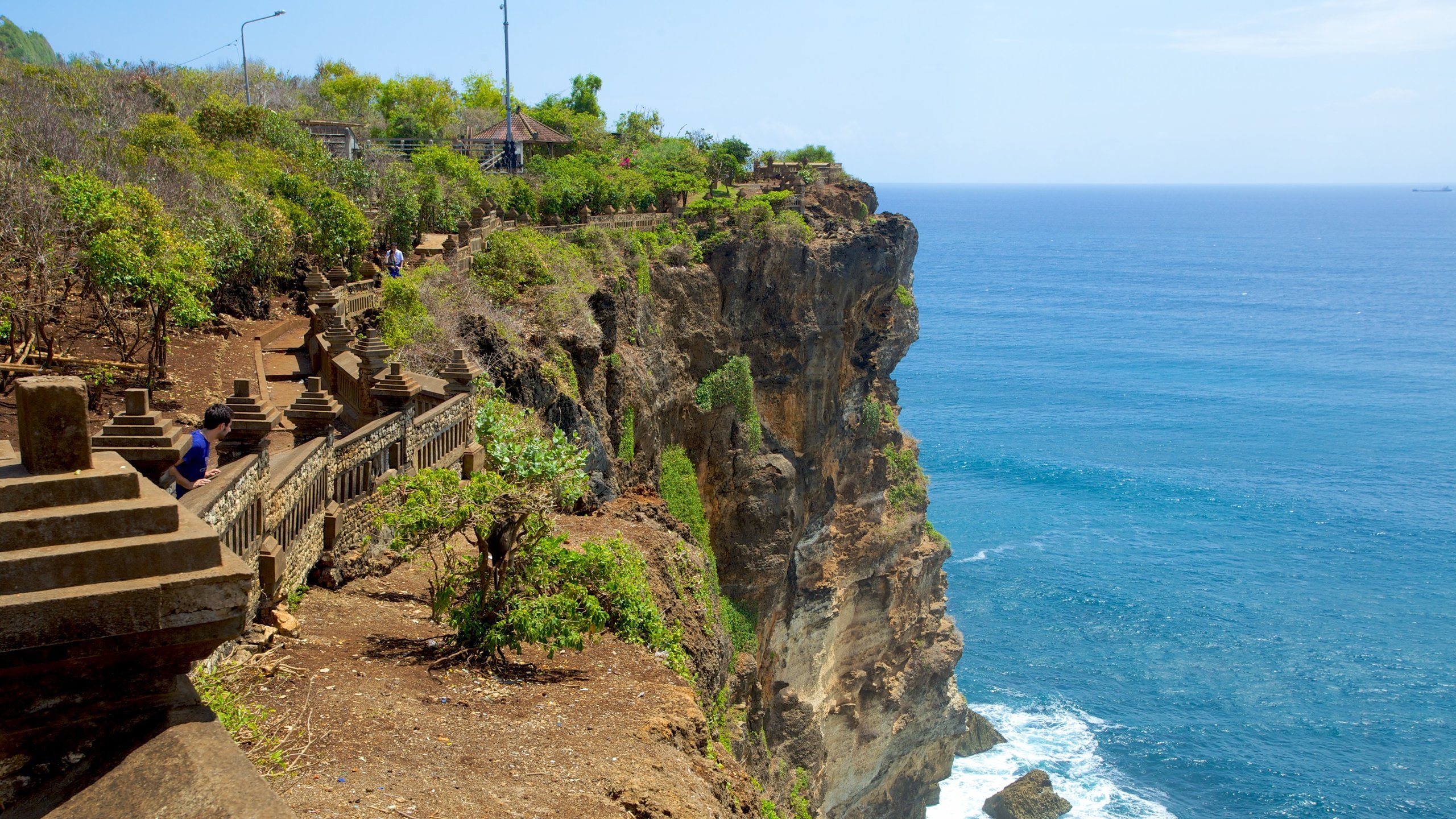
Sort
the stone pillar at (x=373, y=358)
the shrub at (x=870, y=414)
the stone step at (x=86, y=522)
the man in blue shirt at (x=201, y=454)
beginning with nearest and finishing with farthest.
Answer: the stone step at (x=86, y=522) < the man in blue shirt at (x=201, y=454) < the stone pillar at (x=373, y=358) < the shrub at (x=870, y=414)

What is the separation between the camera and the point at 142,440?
912 cm

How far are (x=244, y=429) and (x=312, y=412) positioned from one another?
2.14m

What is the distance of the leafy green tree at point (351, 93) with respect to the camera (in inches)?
2566

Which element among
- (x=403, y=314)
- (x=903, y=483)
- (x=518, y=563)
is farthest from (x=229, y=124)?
(x=518, y=563)

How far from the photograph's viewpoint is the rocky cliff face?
111 ft

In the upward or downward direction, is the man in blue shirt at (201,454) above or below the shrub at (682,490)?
above

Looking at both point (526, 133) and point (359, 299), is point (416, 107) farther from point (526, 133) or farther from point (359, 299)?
point (359, 299)

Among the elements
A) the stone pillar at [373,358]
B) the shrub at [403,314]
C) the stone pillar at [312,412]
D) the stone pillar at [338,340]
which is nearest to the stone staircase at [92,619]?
the stone pillar at [312,412]

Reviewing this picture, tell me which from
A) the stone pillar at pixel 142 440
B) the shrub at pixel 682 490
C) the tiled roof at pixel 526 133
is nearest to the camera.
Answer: the stone pillar at pixel 142 440

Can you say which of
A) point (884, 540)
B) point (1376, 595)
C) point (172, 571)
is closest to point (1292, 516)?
point (1376, 595)

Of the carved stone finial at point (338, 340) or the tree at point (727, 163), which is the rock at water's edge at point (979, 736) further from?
the carved stone finial at point (338, 340)

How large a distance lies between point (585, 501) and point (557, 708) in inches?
347

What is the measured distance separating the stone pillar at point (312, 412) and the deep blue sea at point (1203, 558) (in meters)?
35.6

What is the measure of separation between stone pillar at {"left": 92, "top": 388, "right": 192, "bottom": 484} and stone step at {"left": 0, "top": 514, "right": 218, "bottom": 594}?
16.8ft
